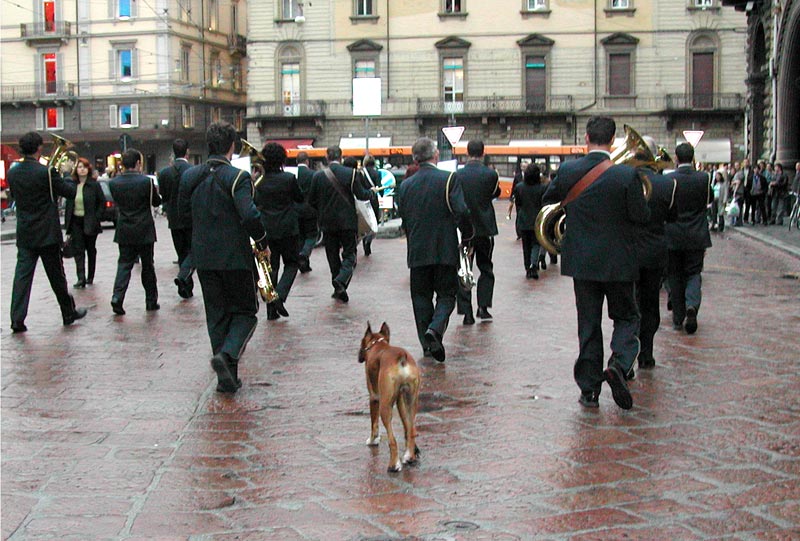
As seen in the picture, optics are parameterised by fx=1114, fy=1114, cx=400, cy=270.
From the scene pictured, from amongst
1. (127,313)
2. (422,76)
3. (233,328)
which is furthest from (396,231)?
(422,76)

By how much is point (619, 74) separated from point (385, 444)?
155 ft

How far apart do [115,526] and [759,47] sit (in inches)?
1200

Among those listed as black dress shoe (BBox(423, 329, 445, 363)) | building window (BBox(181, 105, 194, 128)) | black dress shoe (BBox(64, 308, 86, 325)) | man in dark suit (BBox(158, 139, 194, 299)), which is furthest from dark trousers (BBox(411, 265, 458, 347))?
building window (BBox(181, 105, 194, 128))

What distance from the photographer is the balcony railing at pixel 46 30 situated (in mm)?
57656

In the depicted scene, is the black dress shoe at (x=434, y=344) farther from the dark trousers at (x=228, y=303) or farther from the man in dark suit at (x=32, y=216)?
the man in dark suit at (x=32, y=216)

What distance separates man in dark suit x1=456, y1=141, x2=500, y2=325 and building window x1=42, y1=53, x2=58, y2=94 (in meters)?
52.1

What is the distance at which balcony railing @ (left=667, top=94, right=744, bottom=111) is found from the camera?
5003 cm

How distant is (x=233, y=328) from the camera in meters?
7.39

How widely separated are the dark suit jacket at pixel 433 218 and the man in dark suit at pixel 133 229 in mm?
3865

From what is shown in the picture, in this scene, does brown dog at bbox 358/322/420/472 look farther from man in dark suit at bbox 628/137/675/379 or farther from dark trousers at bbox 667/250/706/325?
dark trousers at bbox 667/250/706/325

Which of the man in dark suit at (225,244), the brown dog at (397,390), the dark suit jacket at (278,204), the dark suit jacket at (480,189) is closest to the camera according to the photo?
the brown dog at (397,390)

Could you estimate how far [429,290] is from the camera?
852 centimetres

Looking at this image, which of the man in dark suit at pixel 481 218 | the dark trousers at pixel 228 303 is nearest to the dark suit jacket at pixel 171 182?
the man in dark suit at pixel 481 218

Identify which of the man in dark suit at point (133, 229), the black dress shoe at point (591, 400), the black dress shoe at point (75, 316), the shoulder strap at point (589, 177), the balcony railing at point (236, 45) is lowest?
the black dress shoe at point (591, 400)
